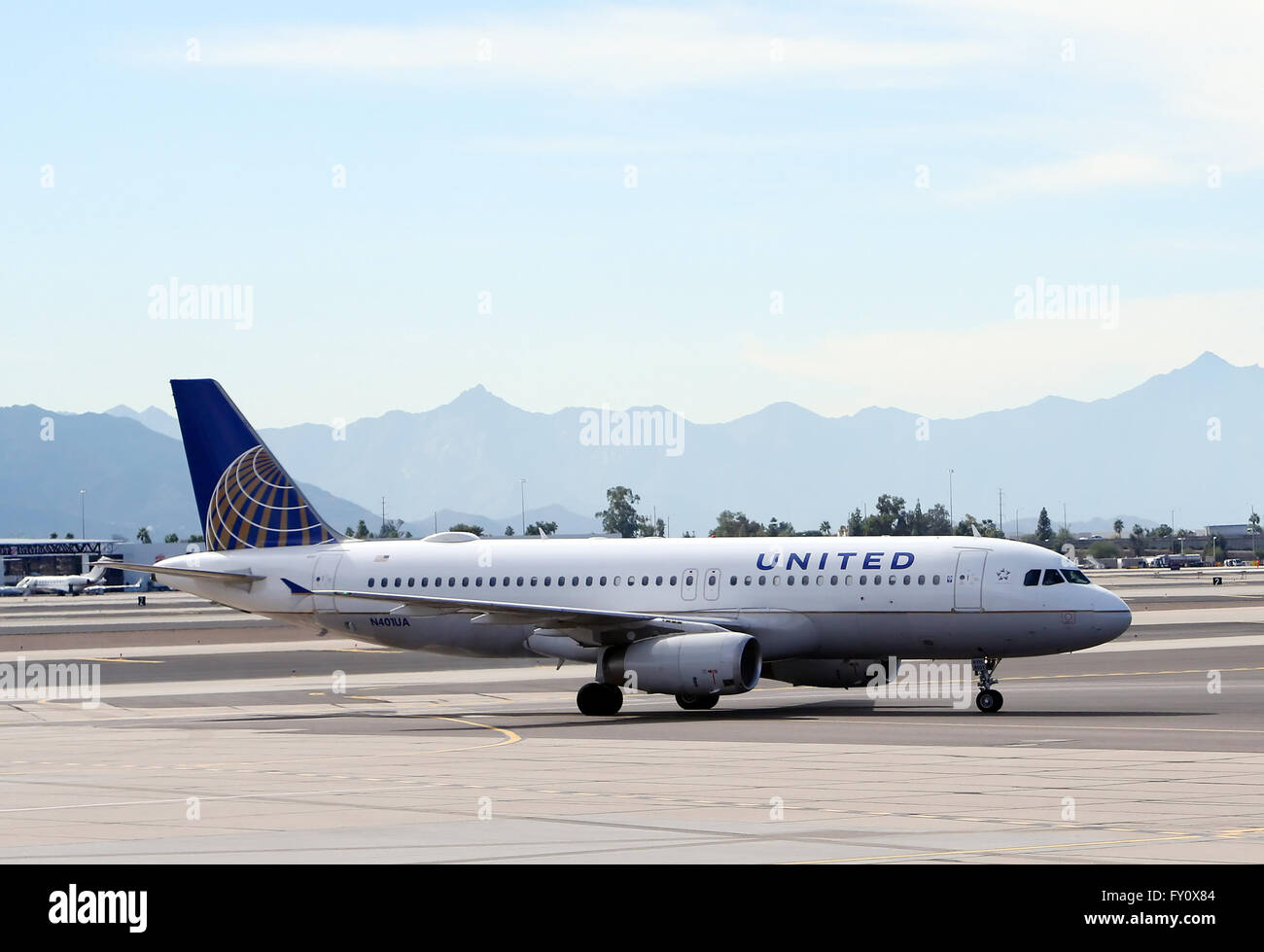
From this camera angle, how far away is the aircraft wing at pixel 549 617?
4156cm

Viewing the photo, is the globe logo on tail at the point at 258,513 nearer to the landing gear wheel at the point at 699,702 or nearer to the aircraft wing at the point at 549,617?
the aircraft wing at the point at 549,617

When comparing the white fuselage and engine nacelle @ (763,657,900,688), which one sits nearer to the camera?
the white fuselage

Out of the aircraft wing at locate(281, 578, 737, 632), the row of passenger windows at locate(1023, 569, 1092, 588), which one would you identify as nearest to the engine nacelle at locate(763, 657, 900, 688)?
the aircraft wing at locate(281, 578, 737, 632)

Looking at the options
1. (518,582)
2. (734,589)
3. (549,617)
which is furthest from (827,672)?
(518,582)

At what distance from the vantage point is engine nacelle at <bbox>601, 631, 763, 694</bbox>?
132 feet

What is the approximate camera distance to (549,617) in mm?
41781

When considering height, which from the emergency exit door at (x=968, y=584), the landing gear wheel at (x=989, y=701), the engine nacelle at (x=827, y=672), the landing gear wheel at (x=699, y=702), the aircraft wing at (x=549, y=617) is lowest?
the landing gear wheel at (x=699, y=702)

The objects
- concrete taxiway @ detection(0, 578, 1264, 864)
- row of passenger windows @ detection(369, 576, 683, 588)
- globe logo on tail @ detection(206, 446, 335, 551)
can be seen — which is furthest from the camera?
globe logo on tail @ detection(206, 446, 335, 551)

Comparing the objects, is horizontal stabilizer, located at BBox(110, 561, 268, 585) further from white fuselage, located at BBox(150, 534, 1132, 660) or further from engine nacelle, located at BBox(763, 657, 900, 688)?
engine nacelle, located at BBox(763, 657, 900, 688)

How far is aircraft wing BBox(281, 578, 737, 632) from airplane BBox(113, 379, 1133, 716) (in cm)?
6

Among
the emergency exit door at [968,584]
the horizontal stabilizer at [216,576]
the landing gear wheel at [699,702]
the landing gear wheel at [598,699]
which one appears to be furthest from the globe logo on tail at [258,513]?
the emergency exit door at [968,584]

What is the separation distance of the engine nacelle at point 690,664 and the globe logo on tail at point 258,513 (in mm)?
13301
